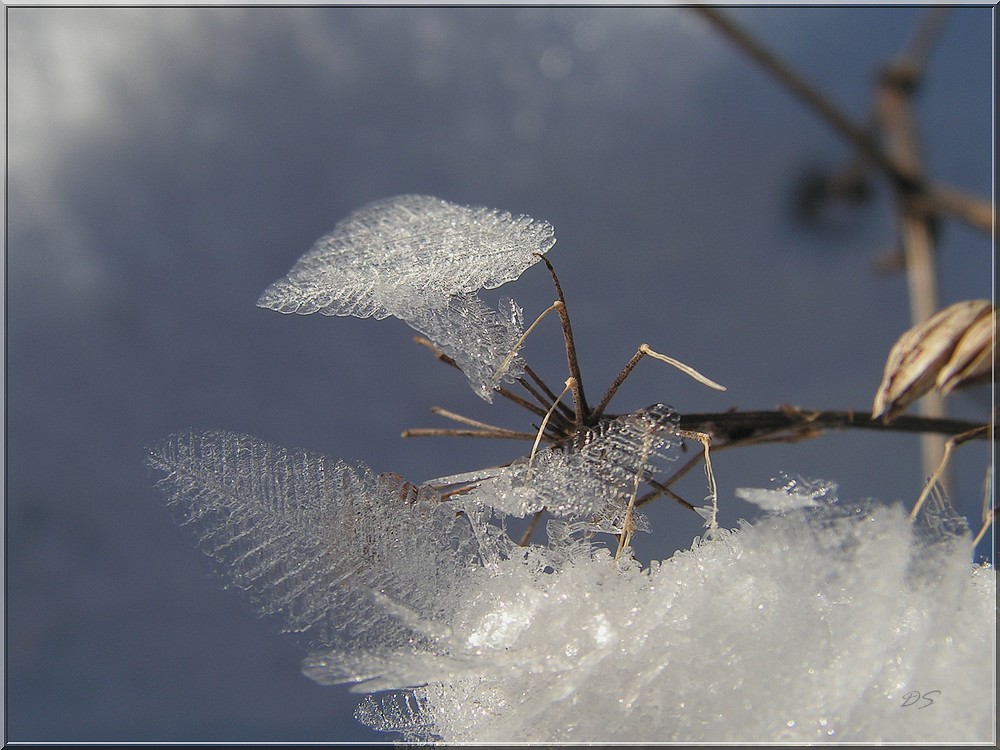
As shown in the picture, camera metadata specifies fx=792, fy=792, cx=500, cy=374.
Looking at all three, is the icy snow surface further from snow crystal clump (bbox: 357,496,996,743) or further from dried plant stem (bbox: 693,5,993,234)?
dried plant stem (bbox: 693,5,993,234)

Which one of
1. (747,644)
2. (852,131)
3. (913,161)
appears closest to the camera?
(747,644)

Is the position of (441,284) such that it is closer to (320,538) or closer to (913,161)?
(320,538)

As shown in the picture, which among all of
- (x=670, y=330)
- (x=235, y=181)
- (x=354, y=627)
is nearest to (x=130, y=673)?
(x=235, y=181)

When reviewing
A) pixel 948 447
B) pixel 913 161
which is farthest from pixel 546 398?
pixel 913 161

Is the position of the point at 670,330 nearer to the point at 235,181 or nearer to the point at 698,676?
the point at 235,181

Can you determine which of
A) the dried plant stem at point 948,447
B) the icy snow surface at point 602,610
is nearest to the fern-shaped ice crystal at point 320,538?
the icy snow surface at point 602,610

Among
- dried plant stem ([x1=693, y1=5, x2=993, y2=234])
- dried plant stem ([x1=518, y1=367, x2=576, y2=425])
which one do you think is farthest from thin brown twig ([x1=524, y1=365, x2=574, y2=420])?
dried plant stem ([x1=693, y1=5, x2=993, y2=234])
